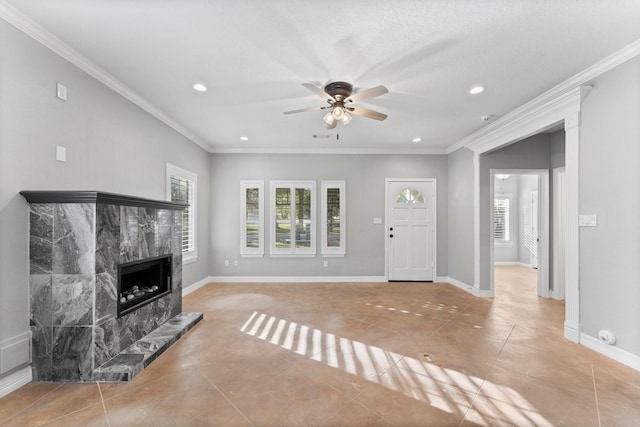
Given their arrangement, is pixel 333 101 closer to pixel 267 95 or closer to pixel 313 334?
pixel 267 95

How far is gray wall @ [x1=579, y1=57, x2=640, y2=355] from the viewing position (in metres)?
2.37

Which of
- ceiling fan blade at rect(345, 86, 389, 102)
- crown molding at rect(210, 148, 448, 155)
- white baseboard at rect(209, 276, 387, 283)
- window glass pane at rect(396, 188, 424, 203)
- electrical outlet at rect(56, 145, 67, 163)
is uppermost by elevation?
crown molding at rect(210, 148, 448, 155)

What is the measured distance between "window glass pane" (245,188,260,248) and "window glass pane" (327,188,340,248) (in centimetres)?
151

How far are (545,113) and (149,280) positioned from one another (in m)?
5.32

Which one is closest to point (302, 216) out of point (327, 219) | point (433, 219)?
point (327, 219)

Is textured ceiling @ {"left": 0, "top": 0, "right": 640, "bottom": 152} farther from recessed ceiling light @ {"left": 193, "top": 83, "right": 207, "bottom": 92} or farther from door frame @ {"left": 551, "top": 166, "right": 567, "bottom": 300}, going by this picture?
door frame @ {"left": 551, "top": 166, "right": 567, "bottom": 300}

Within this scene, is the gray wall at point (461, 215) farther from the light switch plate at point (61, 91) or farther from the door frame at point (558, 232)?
the light switch plate at point (61, 91)

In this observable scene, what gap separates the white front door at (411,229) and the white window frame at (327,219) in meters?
0.97

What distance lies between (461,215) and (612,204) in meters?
2.62

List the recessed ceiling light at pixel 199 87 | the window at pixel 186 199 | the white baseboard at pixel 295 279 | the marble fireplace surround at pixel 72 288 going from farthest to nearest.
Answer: the white baseboard at pixel 295 279
the window at pixel 186 199
the recessed ceiling light at pixel 199 87
the marble fireplace surround at pixel 72 288

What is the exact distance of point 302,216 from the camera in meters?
5.60

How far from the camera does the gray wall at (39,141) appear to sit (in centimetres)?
195

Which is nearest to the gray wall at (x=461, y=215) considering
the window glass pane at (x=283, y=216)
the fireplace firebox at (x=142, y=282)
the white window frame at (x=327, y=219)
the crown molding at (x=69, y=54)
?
the white window frame at (x=327, y=219)

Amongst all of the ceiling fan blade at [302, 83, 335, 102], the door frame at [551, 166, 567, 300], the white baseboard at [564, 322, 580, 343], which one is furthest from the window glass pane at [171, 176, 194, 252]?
the door frame at [551, 166, 567, 300]
